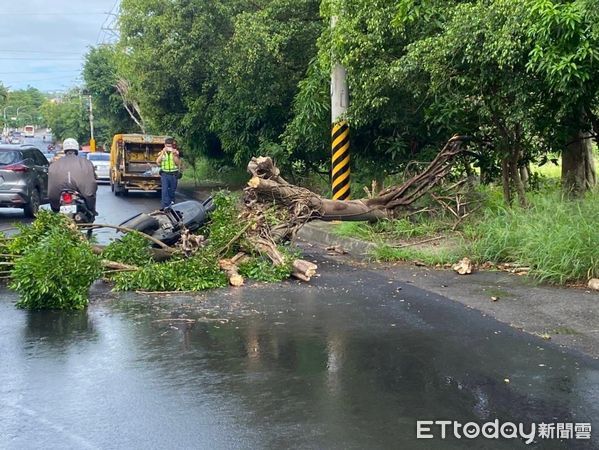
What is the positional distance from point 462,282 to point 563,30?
3272 mm

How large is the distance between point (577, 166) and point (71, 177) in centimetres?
891

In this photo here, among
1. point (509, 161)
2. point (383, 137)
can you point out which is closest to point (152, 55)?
point (383, 137)

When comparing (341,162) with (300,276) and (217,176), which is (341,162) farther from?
(217,176)

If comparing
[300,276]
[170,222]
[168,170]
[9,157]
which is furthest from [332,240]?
[9,157]

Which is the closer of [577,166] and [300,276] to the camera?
[300,276]

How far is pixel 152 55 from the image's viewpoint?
22594 mm

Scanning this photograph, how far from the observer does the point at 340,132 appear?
14953mm

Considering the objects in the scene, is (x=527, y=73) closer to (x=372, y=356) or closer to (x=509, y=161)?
(x=509, y=161)

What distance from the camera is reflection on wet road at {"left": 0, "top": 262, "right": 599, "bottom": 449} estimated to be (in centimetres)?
462

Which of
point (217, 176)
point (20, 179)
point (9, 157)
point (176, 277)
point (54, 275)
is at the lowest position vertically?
point (176, 277)

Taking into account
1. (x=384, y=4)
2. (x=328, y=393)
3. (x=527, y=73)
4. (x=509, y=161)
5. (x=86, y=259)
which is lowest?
(x=328, y=393)

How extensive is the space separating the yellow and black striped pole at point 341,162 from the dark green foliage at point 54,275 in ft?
24.6

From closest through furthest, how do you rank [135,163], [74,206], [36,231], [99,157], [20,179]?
[36,231] < [74,206] < [20,179] < [135,163] < [99,157]

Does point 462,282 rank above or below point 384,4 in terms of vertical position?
below
